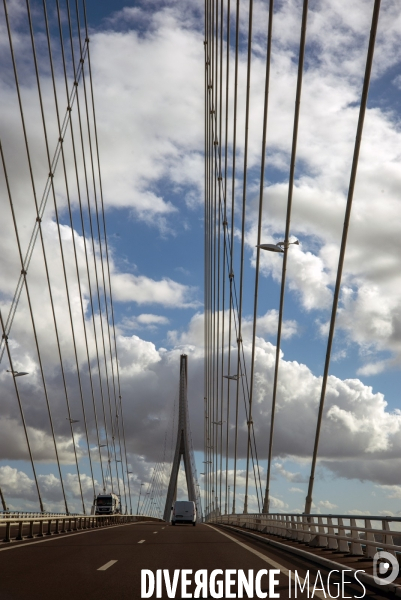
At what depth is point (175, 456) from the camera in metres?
98.8

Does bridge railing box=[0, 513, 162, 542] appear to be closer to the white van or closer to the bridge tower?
the white van

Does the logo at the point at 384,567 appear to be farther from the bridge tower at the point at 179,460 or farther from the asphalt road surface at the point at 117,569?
the bridge tower at the point at 179,460

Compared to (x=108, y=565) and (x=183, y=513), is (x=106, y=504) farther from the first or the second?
A: (x=108, y=565)

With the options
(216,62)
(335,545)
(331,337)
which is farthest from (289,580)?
(216,62)

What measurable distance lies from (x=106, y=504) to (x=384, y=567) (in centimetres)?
6320

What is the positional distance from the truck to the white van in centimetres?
2110

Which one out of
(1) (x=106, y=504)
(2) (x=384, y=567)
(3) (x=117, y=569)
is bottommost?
(3) (x=117, y=569)

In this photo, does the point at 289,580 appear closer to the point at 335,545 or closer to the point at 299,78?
the point at 335,545

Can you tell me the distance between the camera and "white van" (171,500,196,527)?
50.2 metres

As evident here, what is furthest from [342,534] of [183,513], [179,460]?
[179,460]

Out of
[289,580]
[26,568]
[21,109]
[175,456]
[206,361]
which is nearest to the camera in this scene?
[289,580]

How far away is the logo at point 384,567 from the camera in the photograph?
10.8 meters

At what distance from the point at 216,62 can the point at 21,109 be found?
14.4 metres

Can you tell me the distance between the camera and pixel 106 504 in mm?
72000
